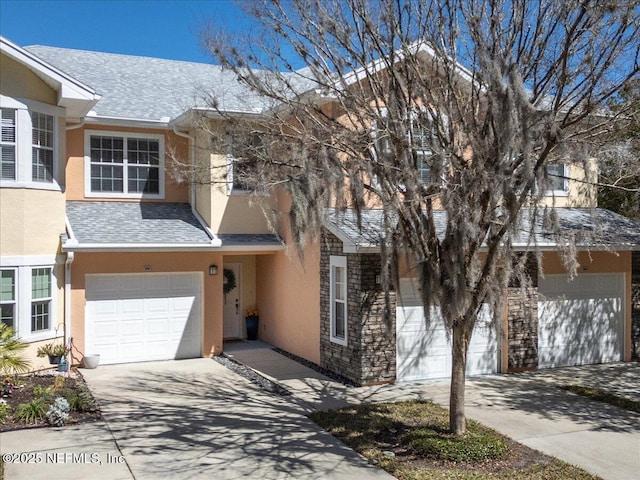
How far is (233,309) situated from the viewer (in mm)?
17203

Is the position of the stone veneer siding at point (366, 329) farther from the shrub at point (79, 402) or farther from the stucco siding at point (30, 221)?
the stucco siding at point (30, 221)

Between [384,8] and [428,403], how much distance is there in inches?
259

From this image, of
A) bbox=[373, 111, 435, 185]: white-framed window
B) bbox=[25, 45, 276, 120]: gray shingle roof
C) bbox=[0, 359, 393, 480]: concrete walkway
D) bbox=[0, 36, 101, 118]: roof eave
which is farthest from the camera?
bbox=[25, 45, 276, 120]: gray shingle roof

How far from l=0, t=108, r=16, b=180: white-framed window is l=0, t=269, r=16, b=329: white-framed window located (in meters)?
1.99

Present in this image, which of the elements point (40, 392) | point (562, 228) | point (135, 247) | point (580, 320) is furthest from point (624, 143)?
point (40, 392)

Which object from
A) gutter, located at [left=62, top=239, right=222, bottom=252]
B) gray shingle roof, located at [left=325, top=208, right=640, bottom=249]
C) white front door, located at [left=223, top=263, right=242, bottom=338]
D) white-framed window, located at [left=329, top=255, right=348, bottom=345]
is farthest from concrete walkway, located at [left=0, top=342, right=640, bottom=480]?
white front door, located at [left=223, top=263, right=242, bottom=338]

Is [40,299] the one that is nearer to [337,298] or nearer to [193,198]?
[193,198]

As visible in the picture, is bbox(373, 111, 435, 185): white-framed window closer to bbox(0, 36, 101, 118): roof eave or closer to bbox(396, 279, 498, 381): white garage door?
bbox(396, 279, 498, 381): white garage door

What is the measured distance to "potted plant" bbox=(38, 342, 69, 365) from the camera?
12430mm

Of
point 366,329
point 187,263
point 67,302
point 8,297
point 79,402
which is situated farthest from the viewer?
point 187,263

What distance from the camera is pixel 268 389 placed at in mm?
11664

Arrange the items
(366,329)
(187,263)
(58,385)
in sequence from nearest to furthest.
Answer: (58,385) < (366,329) < (187,263)

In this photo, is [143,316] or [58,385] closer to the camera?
[58,385]

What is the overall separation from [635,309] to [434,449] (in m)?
9.20
